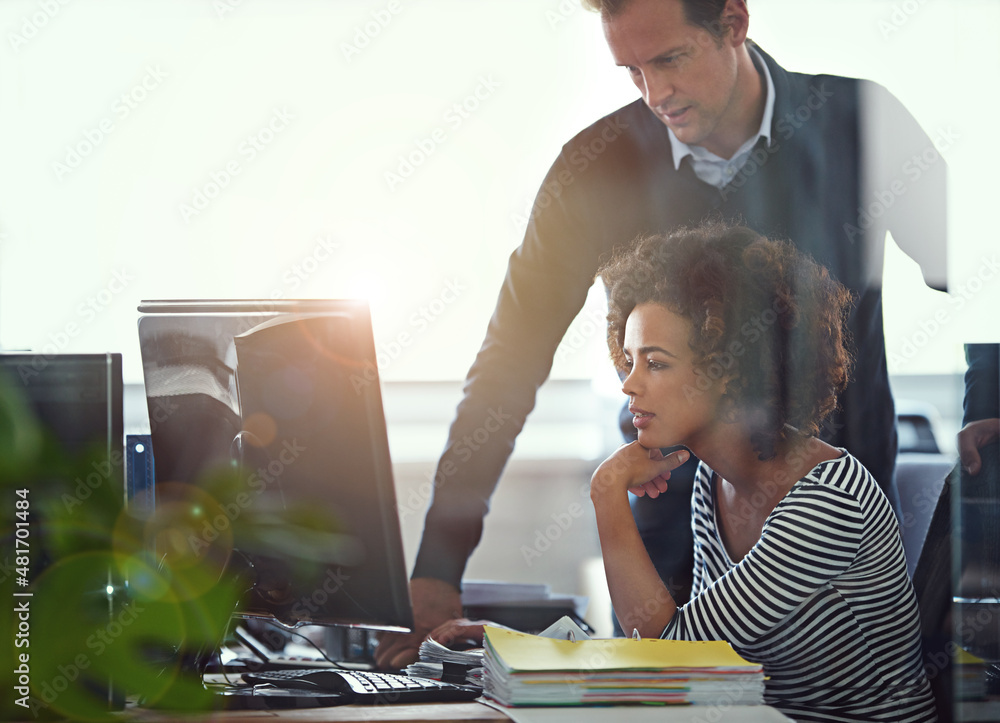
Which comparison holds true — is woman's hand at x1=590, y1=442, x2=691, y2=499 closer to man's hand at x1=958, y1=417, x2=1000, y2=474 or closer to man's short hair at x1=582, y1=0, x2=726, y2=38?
man's hand at x1=958, y1=417, x2=1000, y2=474

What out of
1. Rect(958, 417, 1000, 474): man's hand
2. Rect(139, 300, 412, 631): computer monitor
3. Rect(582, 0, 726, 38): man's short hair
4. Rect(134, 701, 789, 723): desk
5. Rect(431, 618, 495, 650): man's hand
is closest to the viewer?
Rect(134, 701, 789, 723): desk

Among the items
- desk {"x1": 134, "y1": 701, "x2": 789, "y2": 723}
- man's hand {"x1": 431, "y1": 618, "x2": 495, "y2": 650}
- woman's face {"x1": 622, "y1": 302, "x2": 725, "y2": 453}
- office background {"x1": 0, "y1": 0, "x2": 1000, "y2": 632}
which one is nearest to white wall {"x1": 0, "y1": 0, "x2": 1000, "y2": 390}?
office background {"x1": 0, "y1": 0, "x2": 1000, "y2": 632}

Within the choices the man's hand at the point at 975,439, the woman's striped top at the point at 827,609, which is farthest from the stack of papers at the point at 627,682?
the man's hand at the point at 975,439

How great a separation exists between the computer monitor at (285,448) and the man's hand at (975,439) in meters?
1.02

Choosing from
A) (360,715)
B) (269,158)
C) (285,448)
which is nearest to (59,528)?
(285,448)

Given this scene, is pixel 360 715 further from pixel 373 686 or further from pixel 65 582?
pixel 65 582

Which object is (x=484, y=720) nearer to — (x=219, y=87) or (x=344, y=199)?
(x=344, y=199)

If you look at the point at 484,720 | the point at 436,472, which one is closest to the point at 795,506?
the point at 484,720

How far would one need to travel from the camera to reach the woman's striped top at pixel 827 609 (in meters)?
1.19

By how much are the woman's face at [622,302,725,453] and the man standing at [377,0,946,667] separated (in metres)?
0.27

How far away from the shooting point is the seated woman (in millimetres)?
1199

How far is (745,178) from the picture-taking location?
166 cm

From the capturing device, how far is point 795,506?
1.21 m

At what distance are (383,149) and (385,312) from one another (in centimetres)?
40
